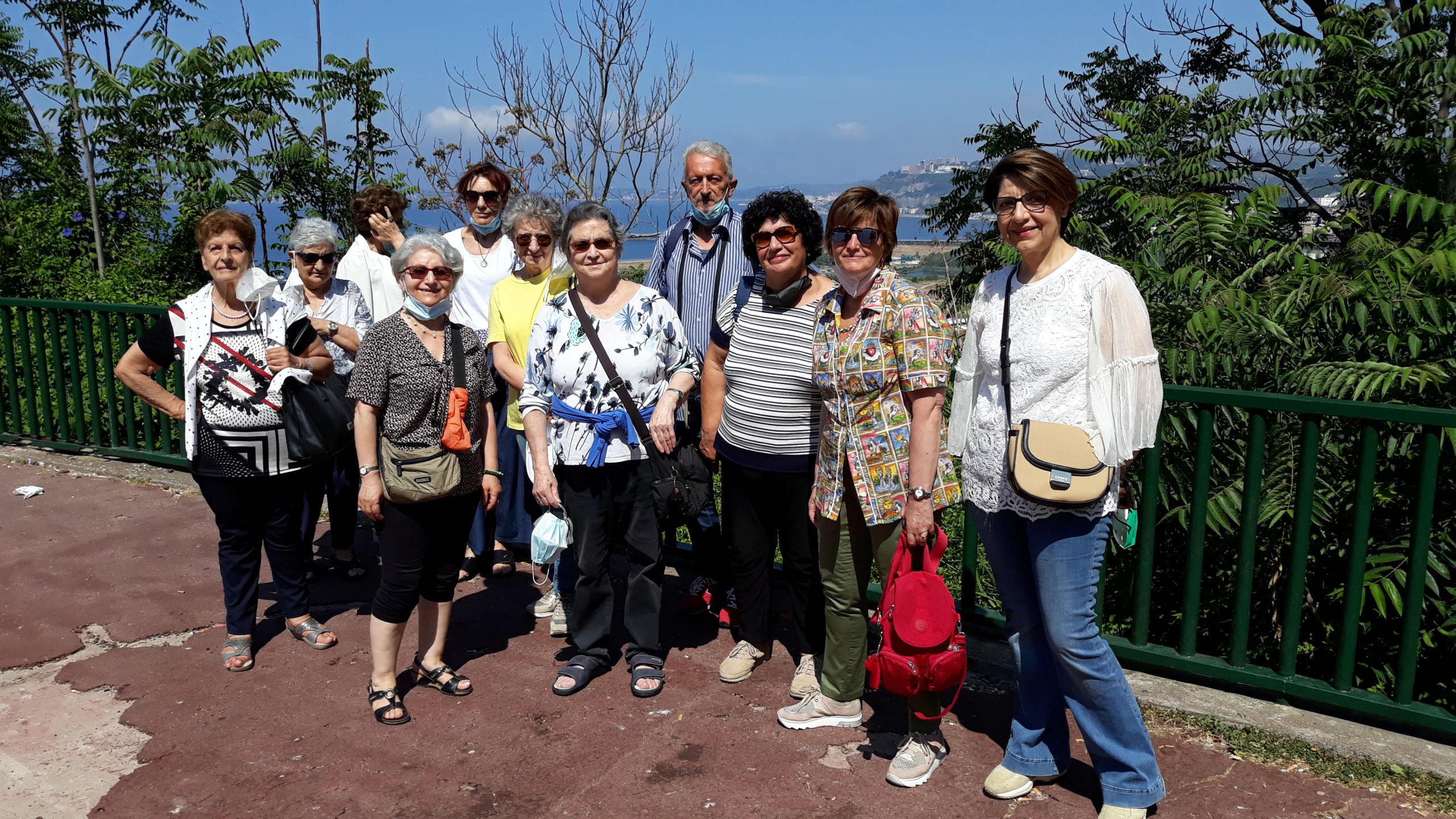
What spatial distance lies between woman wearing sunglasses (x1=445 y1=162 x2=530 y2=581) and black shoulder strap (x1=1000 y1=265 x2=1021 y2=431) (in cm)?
279

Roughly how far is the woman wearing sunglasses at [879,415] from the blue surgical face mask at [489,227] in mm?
2313

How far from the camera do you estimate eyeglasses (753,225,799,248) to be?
403cm

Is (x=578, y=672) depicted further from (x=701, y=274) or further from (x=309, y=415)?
(x=701, y=274)

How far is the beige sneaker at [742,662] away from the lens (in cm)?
456

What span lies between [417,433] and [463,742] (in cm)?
119

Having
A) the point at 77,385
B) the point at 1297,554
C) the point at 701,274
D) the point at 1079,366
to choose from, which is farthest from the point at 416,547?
the point at 77,385

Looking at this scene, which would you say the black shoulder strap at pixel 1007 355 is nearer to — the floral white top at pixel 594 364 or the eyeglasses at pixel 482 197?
the floral white top at pixel 594 364

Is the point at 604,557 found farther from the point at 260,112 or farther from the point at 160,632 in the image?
the point at 260,112

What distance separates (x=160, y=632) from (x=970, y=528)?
384cm

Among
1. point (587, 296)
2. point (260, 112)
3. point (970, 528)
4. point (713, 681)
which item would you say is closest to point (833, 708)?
point (713, 681)

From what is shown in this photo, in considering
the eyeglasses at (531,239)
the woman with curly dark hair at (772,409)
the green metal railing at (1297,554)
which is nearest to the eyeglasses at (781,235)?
the woman with curly dark hair at (772,409)

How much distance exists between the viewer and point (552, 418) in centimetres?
441

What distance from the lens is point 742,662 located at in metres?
4.59

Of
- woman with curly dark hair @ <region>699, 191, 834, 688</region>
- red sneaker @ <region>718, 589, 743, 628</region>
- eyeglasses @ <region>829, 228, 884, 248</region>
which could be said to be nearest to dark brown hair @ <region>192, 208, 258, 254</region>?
woman with curly dark hair @ <region>699, 191, 834, 688</region>
